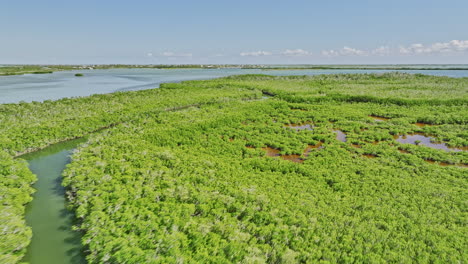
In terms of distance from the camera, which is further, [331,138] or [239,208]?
[331,138]

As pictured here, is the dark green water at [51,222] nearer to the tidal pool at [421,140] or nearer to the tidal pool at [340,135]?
the tidal pool at [340,135]

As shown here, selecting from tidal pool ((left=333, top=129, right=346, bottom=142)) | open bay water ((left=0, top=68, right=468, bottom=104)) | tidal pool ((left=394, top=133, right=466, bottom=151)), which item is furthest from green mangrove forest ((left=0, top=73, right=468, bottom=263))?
open bay water ((left=0, top=68, right=468, bottom=104))

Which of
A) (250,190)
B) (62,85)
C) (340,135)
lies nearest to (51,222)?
(250,190)

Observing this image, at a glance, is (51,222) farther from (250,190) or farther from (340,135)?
(340,135)

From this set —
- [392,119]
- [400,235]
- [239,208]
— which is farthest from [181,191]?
[392,119]

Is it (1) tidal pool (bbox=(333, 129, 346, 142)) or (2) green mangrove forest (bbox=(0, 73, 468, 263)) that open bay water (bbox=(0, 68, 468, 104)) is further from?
(1) tidal pool (bbox=(333, 129, 346, 142))

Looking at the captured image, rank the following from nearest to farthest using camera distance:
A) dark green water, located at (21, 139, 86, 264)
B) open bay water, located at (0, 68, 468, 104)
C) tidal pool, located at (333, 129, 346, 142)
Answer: dark green water, located at (21, 139, 86, 264), tidal pool, located at (333, 129, 346, 142), open bay water, located at (0, 68, 468, 104)

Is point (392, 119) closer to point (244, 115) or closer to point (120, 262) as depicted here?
point (244, 115)
